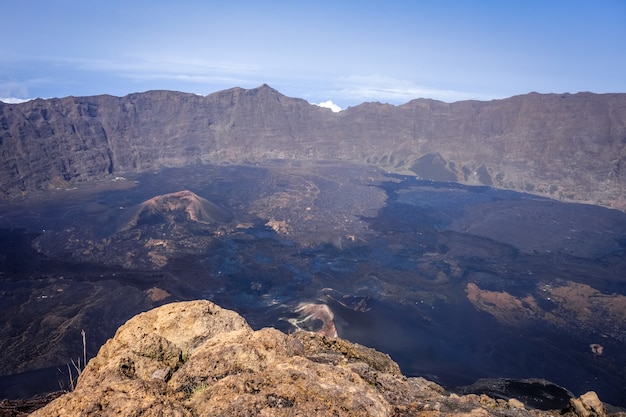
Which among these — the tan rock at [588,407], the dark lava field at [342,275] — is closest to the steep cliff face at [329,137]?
the dark lava field at [342,275]

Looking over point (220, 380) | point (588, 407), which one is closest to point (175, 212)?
point (588, 407)

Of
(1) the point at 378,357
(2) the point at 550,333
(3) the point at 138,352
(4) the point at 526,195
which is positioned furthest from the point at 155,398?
(4) the point at 526,195

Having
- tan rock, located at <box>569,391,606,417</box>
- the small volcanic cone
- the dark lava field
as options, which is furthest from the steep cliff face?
tan rock, located at <box>569,391,606,417</box>

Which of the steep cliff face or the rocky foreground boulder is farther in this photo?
the steep cliff face

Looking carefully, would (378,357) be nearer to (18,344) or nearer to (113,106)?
(18,344)

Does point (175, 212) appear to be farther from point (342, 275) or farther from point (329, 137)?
point (329, 137)

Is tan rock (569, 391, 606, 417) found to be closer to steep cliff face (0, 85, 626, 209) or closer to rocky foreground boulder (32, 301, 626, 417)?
rocky foreground boulder (32, 301, 626, 417)
